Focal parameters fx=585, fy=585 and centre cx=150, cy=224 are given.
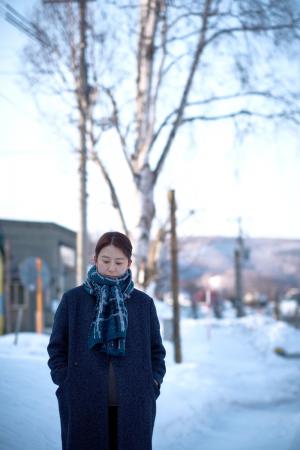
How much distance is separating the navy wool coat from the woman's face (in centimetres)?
15

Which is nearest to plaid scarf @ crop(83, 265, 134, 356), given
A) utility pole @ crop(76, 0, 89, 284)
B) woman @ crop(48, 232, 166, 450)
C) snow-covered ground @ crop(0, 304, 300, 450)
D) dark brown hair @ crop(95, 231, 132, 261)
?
woman @ crop(48, 232, 166, 450)

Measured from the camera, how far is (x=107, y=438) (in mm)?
2959

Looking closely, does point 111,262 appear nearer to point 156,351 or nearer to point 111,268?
point 111,268

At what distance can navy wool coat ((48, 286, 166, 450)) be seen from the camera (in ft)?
9.68

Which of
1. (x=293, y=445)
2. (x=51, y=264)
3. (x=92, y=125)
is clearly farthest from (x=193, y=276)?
(x=293, y=445)

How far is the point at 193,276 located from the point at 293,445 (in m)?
77.7

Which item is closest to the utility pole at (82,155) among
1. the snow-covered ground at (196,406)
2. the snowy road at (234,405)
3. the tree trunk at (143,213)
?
the tree trunk at (143,213)

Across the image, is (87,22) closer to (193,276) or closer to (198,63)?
(198,63)

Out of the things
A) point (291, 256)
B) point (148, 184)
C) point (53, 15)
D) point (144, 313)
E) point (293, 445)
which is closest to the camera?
point (144, 313)

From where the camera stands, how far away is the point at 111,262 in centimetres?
315

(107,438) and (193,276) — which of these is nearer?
(107,438)

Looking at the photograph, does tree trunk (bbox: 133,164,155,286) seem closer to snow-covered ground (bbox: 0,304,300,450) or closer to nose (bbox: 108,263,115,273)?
snow-covered ground (bbox: 0,304,300,450)

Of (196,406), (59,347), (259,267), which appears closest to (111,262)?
(59,347)

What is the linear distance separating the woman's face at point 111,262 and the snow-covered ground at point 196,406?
5.34 ft
